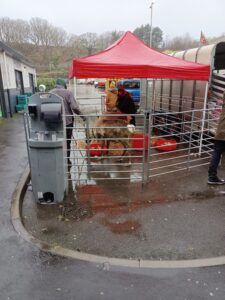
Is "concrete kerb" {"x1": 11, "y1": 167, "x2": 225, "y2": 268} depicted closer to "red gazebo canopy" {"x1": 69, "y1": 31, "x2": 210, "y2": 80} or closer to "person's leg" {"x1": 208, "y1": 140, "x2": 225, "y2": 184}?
"person's leg" {"x1": 208, "y1": 140, "x2": 225, "y2": 184}

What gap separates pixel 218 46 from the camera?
21.3ft

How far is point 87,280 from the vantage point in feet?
8.23

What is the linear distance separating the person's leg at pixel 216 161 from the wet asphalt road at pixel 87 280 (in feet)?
7.29

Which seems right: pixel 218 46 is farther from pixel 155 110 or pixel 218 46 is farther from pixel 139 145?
pixel 155 110

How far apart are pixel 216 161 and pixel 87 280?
125 inches

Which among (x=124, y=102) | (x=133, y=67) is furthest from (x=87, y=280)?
(x=124, y=102)

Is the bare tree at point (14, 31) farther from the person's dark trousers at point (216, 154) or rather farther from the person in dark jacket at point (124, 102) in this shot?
the person's dark trousers at point (216, 154)

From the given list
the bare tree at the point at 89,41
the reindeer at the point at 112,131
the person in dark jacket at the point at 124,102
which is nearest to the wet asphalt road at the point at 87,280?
the reindeer at the point at 112,131

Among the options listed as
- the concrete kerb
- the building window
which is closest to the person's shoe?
the concrete kerb

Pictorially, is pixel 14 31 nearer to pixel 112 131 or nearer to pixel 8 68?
pixel 8 68

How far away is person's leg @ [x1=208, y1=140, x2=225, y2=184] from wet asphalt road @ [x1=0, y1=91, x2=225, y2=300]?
2.22 meters

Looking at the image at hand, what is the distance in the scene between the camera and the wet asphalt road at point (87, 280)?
2342 millimetres

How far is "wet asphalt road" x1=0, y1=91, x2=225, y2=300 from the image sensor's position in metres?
2.34

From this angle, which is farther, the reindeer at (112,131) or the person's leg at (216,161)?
the reindeer at (112,131)
